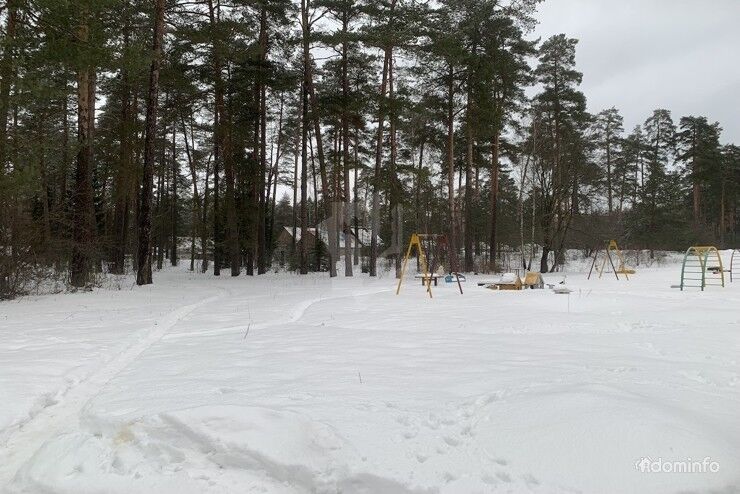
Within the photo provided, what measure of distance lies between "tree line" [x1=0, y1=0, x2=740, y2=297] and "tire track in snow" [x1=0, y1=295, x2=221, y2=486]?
18.9ft

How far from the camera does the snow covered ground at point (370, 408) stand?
2.42 m

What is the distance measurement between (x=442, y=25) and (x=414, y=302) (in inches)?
520

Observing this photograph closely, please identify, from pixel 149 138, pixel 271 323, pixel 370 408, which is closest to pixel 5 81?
pixel 149 138

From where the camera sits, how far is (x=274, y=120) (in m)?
25.4

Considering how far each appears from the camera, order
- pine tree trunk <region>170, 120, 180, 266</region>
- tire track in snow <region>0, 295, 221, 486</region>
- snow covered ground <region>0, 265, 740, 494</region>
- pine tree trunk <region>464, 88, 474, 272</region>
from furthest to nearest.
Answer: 1. pine tree trunk <region>170, 120, 180, 266</region>
2. pine tree trunk <region>464, 88, 474, 272</region>
3. tire track in snow <region>0, 295, 221, 486</region>
4. snow covered ground <region>0, 265, 740, 494</region>

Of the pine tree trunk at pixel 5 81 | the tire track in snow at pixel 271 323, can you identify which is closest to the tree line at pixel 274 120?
the pine tree trunk at pixel 5 81

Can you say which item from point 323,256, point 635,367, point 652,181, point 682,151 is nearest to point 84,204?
point 635,367

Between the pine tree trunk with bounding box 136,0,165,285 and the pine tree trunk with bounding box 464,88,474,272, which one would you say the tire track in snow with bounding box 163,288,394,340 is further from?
the pine tree trunk with bounding box 464,88,474,272

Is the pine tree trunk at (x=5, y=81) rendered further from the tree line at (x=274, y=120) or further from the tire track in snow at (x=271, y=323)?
the tire track in snow at (x=271, y=323)

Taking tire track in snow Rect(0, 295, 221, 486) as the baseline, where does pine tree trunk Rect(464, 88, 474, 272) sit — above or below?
above

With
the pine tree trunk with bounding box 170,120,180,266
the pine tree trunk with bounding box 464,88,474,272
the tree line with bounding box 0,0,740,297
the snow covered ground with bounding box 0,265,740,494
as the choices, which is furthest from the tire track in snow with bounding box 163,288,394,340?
the pine tree trunk with bounding box 170,120,180,266

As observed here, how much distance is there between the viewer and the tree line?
9898 millimetres

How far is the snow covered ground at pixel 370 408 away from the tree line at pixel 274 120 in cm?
563

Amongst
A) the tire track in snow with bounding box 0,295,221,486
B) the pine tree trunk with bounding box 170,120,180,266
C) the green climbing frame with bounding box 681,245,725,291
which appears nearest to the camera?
the tire track in snow with bounding box 0,295,221,486
